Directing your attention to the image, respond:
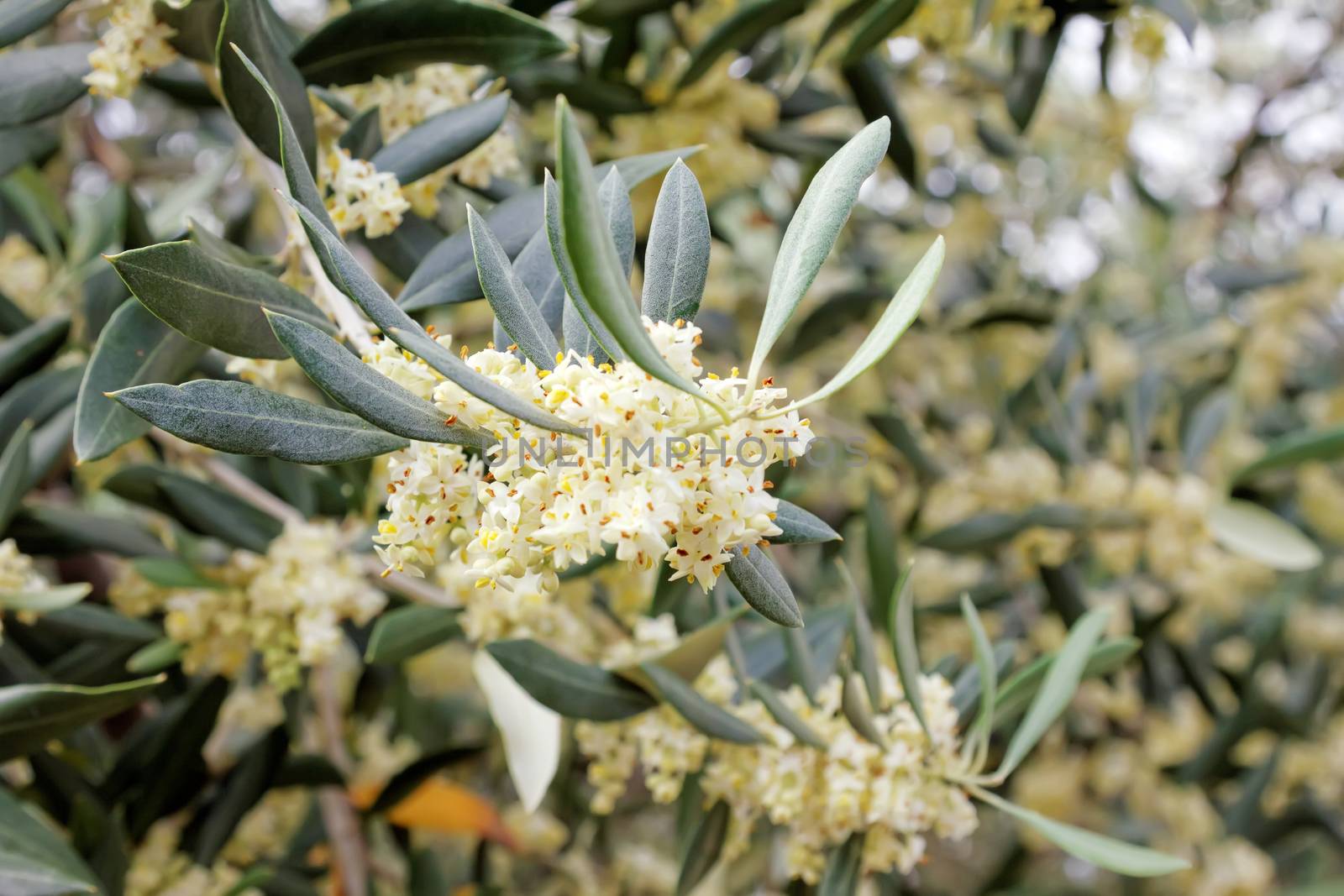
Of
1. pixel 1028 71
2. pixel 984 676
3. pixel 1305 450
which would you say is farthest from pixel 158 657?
pixel 1305 450

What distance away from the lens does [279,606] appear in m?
1.44

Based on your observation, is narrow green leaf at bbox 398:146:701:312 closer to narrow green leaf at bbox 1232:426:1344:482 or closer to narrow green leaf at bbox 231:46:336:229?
narrow green leaf at bbox 231:46:336:229

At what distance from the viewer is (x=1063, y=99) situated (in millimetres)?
4227

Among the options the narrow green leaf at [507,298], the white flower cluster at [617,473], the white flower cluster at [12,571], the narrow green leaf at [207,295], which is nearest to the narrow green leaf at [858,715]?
the white flower cluster at [617,473]

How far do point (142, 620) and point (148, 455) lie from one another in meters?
0.26

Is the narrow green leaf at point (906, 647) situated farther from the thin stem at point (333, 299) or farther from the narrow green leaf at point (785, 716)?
the thin stem at point (333, 299)

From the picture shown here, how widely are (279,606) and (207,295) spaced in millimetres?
683

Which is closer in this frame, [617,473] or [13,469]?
[617,473]

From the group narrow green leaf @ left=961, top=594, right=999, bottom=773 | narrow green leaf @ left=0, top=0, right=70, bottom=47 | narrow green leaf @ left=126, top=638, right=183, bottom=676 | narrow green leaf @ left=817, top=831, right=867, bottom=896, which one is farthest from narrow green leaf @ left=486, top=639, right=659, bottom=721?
narrow green leaf @ left=0, top=0, right=70, bottom=47

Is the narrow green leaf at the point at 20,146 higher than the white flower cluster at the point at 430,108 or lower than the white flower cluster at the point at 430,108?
lower

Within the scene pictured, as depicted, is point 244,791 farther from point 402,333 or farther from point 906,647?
point 402,333

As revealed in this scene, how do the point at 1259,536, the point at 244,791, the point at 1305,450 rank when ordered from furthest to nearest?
the point at 1259,536, the point at 1305,450, the point at 244,791

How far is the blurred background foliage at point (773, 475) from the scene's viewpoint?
1.24 metres

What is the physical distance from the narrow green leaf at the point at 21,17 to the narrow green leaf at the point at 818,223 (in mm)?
793
